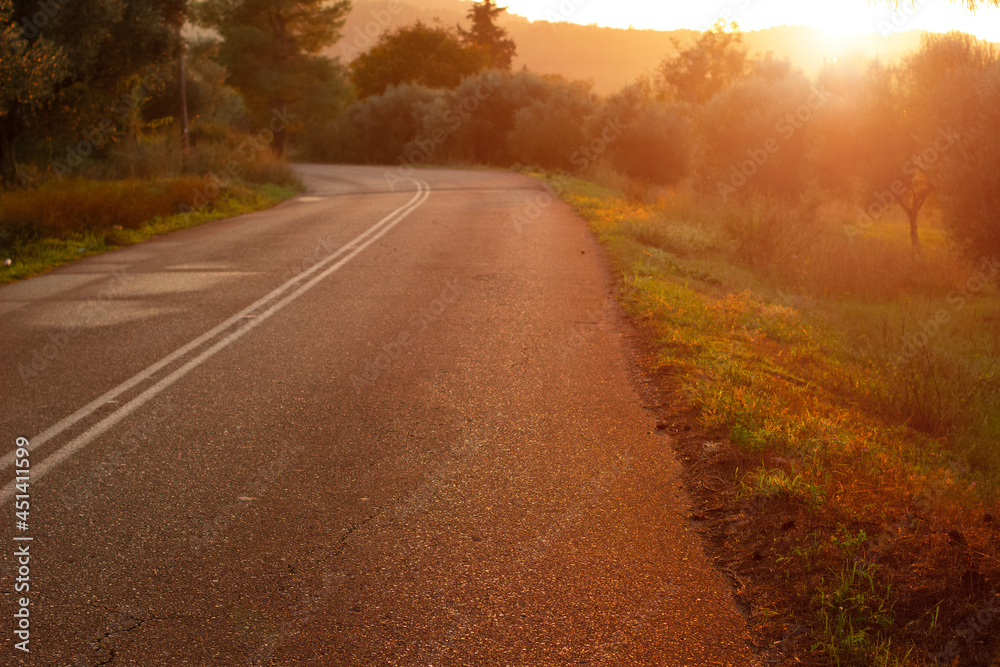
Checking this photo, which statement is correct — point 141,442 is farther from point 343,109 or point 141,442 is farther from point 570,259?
point 343,109

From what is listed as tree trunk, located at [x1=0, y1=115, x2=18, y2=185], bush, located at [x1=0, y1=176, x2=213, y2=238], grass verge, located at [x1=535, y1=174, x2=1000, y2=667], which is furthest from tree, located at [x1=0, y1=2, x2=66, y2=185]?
grass verge, located at [x1=535, y1=174, x2=1000, y2=667]

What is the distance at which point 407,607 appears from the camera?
3.31m

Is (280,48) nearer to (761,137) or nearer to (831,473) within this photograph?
(761,137)

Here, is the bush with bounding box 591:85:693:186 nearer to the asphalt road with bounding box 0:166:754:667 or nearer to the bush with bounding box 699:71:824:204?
the bush with bounding box 699:71:824:204

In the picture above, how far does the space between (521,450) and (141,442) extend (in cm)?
242

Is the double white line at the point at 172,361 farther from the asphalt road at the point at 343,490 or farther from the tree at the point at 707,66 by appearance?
the tree at the point at 707,66

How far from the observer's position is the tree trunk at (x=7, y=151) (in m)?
19.0

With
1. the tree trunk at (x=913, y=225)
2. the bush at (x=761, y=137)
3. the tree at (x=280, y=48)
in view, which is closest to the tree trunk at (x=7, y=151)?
the bush at (x=761, y=137)

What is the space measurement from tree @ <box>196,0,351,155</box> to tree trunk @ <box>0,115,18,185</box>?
3699 centimetres

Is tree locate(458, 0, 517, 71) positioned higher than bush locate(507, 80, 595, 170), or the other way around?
tree locate(458, 0, 517, 71)

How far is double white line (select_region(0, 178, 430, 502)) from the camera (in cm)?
492

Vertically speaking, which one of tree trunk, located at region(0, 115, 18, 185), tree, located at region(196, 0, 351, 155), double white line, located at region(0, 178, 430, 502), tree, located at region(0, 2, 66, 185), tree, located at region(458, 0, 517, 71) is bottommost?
double white line, located at region(0, 178, 430, 502)

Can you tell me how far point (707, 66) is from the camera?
6569 centimetres

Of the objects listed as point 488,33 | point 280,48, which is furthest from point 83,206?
point 488,33
